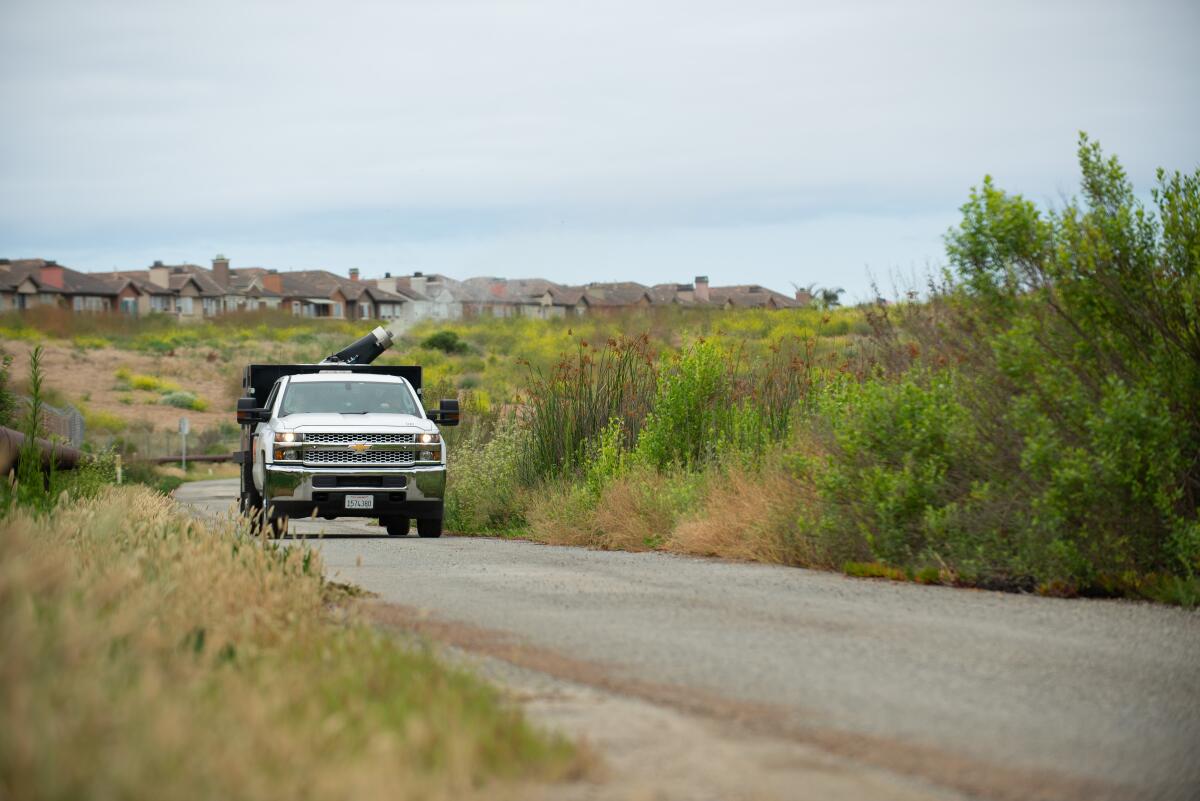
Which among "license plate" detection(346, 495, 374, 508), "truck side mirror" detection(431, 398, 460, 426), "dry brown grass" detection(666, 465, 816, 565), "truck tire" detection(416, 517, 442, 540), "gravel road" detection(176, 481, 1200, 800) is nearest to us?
"gravel road" detection(176, 481, 1200, 800)

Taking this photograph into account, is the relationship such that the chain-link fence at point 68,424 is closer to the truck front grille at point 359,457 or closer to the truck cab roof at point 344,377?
the truck cab roof at point 344,377

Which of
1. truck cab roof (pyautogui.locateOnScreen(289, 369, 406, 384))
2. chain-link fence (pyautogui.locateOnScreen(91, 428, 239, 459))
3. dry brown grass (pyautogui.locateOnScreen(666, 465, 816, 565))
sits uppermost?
truck cab roof (pyautogui.locateOnScreen(289, 369, 406, 384))

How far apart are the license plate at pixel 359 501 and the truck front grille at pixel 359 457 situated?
46 centimetres

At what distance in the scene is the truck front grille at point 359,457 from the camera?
19.3 m

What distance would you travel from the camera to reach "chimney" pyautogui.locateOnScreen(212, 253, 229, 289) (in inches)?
5394

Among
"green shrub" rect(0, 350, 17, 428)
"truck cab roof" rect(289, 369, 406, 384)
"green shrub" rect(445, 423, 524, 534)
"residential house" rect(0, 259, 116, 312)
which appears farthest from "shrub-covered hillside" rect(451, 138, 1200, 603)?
"residential house" rect(0, 259, 116, 312)

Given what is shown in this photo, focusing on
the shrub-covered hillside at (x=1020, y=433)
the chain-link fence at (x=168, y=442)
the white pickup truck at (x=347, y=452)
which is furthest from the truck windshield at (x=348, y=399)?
the chain-link fence at (x=168, y=442)

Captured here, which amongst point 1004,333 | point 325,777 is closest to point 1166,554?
point 1004,333

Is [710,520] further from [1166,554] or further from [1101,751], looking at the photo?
[1101,751]

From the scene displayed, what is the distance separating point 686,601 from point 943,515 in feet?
8.26

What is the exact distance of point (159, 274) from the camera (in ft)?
453

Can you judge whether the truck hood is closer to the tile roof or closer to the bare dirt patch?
the bare dirt patch

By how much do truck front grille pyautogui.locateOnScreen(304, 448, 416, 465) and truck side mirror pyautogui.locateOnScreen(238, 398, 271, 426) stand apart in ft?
4.58

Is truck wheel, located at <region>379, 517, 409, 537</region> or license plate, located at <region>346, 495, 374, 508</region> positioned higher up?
license plate, located at <region>346, 495, 374, 508</region>
